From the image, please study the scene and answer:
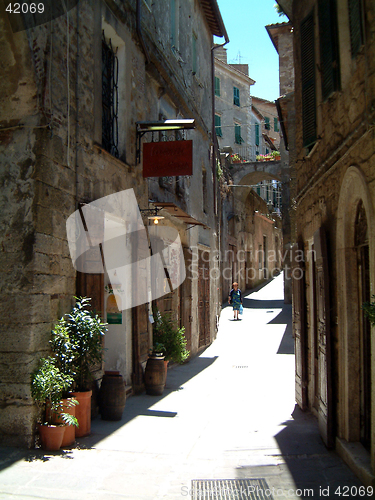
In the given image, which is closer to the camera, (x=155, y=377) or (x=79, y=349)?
(x=79, y=349)

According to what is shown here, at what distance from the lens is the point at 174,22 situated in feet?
37.6

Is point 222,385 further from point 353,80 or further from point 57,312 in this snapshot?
point 353,80

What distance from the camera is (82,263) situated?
6031 mm

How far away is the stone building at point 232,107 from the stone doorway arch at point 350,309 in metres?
26.7

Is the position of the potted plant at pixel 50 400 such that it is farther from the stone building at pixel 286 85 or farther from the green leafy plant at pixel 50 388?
the stone building at pixel 286 85

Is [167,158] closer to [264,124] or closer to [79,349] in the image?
[79,349]

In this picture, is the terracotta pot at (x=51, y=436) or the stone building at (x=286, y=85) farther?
the stone building at (x=286, y=85)

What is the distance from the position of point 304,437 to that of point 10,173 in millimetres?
4571

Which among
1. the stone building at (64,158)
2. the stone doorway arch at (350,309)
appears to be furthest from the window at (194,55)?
the stone doorway arch at (350,309)

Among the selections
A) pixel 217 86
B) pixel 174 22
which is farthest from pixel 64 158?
pixel 217 86

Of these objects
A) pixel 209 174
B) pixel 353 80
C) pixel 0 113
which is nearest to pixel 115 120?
pixel 0 113

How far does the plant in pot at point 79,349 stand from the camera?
5.28 m

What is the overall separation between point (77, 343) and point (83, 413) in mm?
842

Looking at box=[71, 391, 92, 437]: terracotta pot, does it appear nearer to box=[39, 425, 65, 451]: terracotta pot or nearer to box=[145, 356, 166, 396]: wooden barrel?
box=[39, 425, 65, 451]: terracotta pot
